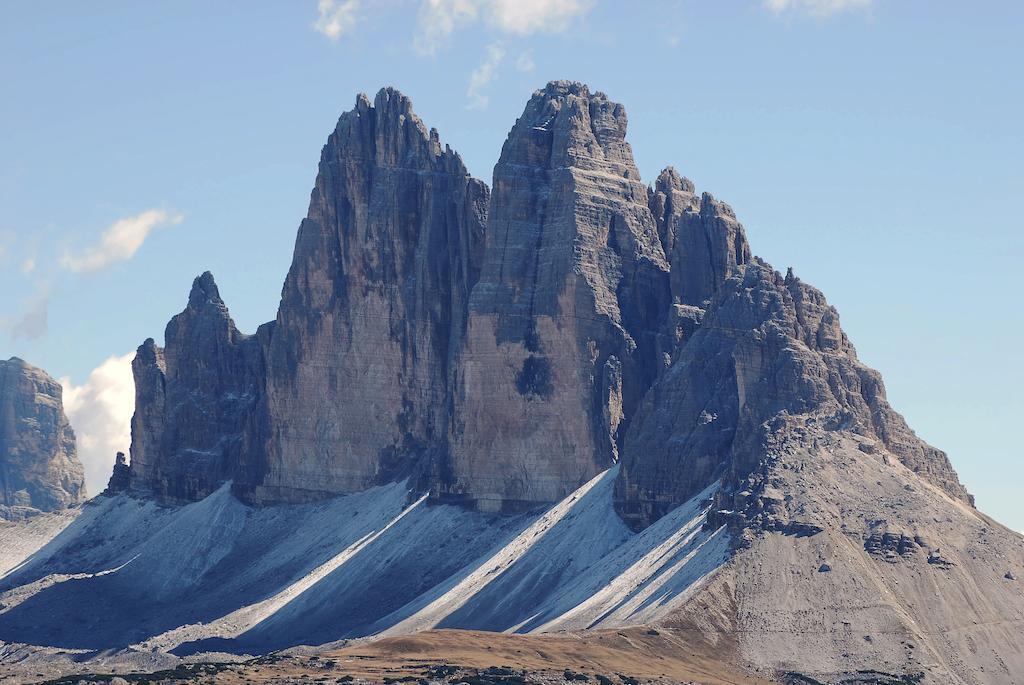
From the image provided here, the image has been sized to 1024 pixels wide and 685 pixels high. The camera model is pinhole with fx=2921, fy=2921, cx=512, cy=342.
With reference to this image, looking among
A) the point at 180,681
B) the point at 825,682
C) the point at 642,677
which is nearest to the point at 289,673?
the point at 180,681

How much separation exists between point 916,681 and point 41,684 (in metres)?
59.0

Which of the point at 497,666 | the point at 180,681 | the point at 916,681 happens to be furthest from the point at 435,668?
the point at 916,681

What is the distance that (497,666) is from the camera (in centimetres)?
19650

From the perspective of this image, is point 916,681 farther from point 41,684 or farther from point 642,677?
point 41,684

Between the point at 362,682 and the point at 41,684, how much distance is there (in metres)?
22.3

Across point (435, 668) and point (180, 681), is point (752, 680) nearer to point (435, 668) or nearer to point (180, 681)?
point (435, 668)

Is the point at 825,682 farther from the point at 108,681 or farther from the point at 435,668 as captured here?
the point at 108,681

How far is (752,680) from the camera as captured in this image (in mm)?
199000

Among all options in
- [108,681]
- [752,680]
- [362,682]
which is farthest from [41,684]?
[752,680]

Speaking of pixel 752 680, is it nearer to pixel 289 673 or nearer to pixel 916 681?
pixel 916 681

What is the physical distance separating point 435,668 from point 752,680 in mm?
21644

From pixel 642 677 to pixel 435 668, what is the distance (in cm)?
1415

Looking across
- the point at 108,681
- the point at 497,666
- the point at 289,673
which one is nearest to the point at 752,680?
the point at 497,666

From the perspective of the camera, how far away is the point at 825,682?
198000mm
